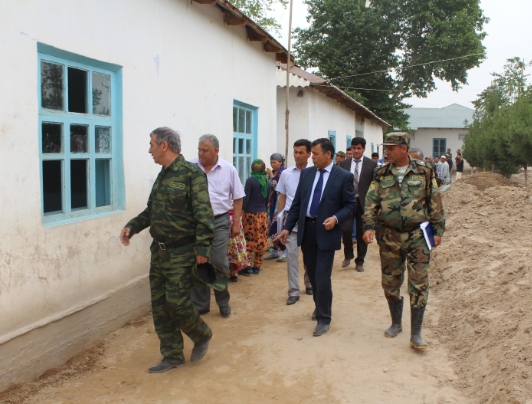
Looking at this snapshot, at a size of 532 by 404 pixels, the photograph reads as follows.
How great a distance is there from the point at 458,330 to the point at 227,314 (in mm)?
2258

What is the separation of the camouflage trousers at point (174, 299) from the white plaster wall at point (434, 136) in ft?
176

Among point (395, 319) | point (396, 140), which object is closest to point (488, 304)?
point (395, 319)

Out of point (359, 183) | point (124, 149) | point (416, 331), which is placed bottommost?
point (416, 331)

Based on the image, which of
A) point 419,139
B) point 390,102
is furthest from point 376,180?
point 419,139

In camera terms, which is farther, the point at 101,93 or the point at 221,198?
the point at 221,198

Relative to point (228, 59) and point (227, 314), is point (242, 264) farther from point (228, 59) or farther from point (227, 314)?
point (228, 59)

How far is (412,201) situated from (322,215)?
819 mm

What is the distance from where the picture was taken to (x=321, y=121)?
15.0 m

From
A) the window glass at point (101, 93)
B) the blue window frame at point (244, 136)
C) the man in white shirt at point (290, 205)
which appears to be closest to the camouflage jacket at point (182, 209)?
the window glass at point (101, 93)

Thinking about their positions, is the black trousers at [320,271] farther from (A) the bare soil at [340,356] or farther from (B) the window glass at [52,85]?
(B) the window glass at [52,85]

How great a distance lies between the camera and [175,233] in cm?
401

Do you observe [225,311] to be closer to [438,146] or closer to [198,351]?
[198,351]

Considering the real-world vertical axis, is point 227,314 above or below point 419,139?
below

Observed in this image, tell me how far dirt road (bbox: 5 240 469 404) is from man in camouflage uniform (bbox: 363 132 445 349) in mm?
464
